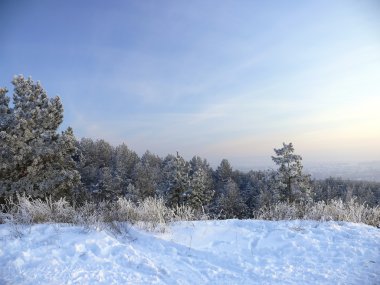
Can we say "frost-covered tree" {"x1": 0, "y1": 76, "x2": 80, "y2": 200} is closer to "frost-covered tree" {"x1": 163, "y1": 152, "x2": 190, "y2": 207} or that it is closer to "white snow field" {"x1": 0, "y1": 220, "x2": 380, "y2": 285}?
"frost-covered tree" {"x1": 163, "y1": 152, "x2": 190, "y2": 207}

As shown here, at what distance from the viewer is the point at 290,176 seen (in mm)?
32812

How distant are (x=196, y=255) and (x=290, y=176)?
93.7 feet

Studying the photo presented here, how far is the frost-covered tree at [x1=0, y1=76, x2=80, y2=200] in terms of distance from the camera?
22.7m

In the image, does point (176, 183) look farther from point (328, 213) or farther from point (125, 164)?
point (328, 213)

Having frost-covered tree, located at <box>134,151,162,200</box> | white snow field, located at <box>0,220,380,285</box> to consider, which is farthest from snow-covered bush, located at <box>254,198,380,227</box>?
frost-covered tree, located at <box>134,151,162,200</box>

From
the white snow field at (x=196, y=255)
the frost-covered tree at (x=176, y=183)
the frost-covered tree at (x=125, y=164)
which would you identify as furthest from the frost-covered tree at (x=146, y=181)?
the white snow field at (x=196, y=255)

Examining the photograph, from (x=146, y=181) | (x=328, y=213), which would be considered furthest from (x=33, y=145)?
(x=146, y=181)

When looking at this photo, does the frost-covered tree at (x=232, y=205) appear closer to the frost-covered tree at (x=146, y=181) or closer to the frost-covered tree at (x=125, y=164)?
the frost-covered tree at (x=146, y=181)

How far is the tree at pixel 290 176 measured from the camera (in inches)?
1278

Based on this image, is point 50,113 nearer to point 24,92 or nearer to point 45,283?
point 24,92

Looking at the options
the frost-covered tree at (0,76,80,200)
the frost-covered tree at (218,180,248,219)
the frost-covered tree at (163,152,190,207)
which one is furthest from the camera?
the frost-covered tree at (218,180,248,219)

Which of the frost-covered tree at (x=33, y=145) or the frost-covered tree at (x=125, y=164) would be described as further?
the frost-covered tree at (x=125, y=164)

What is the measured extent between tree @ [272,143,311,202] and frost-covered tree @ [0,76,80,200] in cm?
1805

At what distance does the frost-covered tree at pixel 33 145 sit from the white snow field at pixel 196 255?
1772cm
